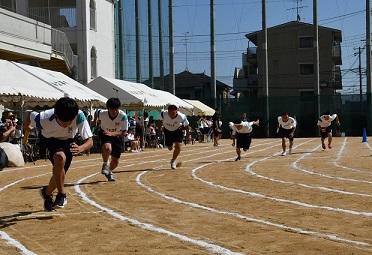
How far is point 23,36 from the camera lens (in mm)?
27562

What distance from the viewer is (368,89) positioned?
147 ft

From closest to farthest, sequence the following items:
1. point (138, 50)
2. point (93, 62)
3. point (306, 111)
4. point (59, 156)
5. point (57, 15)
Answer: point (59, 156) < point (57, 15) < point (93, 62) < point (306, 111) < point (138, 50)

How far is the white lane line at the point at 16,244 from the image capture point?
20.3 ft

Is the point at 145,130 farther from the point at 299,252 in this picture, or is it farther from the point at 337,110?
the point at 299,252

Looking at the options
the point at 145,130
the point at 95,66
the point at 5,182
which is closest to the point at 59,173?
the point at 5,182

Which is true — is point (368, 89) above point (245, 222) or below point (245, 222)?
above

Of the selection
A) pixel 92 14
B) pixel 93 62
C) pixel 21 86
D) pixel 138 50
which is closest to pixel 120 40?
pixel 138 50

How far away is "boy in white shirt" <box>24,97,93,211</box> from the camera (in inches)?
316

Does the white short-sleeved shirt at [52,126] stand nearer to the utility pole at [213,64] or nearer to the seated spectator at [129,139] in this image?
the seated spectator at [129,139]

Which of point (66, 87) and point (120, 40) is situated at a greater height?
point (120, 40)

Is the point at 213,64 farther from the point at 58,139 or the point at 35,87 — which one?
the point at 58,139

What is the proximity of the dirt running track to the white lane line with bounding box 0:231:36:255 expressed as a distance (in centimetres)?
1

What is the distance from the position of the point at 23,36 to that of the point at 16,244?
22.3 m

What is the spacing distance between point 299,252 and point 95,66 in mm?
33819
